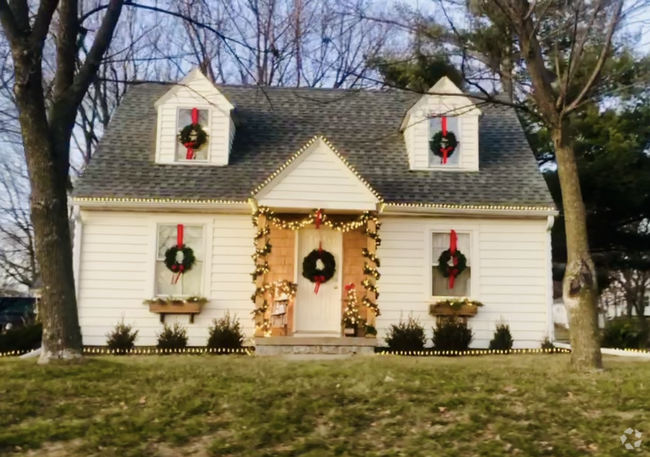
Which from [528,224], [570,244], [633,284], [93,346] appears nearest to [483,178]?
[528,224]

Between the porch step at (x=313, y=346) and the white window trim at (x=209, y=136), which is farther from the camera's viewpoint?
the white window trim at (x=209, y=136)

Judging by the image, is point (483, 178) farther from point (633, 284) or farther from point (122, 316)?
point (633, 284)

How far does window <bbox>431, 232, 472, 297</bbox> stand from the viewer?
45.2 ft

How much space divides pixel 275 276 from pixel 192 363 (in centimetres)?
459

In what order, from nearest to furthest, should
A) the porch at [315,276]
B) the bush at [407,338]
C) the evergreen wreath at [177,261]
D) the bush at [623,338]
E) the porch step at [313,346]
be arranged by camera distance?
Result: the porch step at [313,346]
the bush at [407,338]
the porch at [315,276]
the evergreen wreath at [177,261]
the bush at [623,338]

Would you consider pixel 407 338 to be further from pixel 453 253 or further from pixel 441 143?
pixel 441 143

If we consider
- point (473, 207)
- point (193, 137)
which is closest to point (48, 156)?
point (193, 137)

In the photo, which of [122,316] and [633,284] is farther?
[633,284]

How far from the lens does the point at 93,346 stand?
1316 centimetres

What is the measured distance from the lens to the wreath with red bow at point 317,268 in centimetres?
1341

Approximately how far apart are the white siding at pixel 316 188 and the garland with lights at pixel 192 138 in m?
2.55

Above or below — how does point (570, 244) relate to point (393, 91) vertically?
below

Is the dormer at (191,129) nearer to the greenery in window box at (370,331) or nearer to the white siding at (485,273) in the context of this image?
the white siding at (485,273)

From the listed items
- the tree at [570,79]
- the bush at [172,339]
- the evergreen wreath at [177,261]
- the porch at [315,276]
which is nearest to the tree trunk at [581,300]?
the tree at [570,79]
